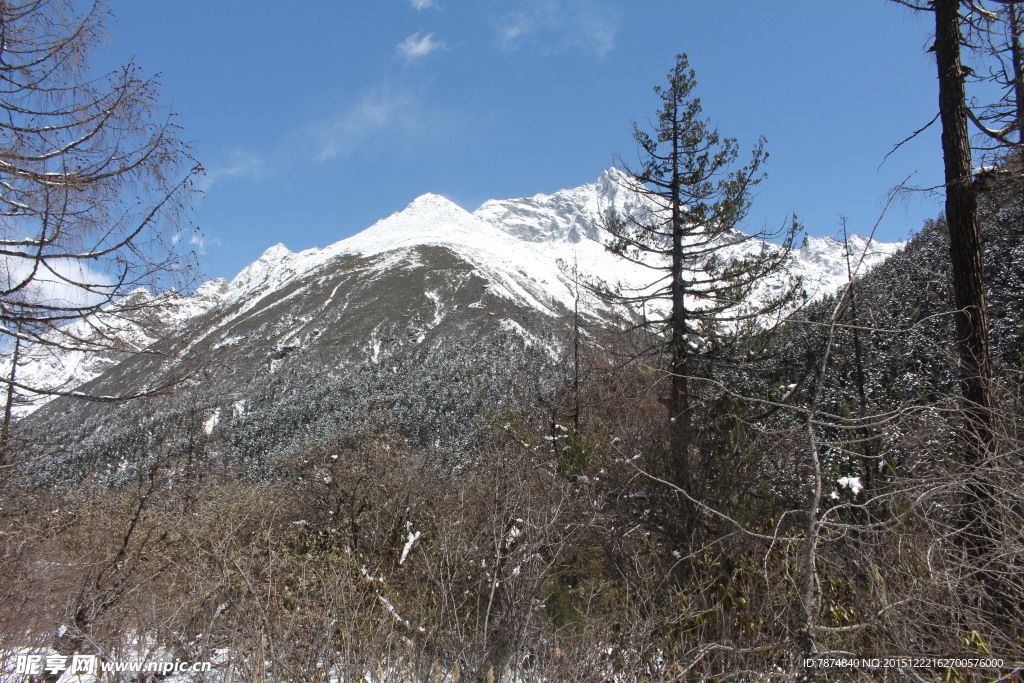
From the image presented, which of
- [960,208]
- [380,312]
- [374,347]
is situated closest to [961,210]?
[960,208]

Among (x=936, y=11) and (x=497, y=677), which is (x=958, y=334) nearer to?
(x=936, y=11)

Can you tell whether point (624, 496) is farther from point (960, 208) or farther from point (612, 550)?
point (960, 208)

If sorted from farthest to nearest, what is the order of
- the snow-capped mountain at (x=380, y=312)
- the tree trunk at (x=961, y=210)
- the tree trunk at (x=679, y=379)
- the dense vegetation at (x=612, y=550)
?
1. the snow-capped mountain at (x=380, y=312)
2. the tree trunk at (x=679, y=379)
3. the tree trunk at (x=961, y=210)
4. the dense vegetation at (x=612, y=550)

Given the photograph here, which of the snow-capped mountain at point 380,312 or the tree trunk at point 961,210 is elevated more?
the snow-capped mountain at point 380,312

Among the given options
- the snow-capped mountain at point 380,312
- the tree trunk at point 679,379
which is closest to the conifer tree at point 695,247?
the tree trunk at point 679,379

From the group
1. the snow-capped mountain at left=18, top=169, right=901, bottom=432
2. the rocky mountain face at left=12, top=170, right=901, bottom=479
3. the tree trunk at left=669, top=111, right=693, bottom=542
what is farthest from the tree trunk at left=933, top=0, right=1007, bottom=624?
the snow-capped mountain at left=18, top=169, right=901, bottom=432

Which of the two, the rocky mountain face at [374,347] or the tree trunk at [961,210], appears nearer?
the tree trunk at [961,210]

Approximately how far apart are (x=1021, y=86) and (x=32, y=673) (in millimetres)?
10331

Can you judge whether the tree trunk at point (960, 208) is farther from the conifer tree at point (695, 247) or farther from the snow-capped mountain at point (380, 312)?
the snow-capped mountain at point (380, 312)

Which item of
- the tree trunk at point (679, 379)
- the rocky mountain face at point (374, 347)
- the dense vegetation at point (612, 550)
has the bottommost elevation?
the dense vegetation at point (612, 550)

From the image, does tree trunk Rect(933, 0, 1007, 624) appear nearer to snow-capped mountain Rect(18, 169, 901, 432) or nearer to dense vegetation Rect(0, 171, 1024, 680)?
dense vegetation Rect(0, 171, 1024, 680)

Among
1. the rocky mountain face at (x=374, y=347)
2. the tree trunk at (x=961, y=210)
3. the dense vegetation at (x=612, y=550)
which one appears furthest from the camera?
the rocky mountain face at (x=374, y=347)

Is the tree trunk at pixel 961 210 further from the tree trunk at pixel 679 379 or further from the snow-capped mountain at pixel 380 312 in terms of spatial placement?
the snow-capped mountain at pixel 380 312

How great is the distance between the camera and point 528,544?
4707 mm
